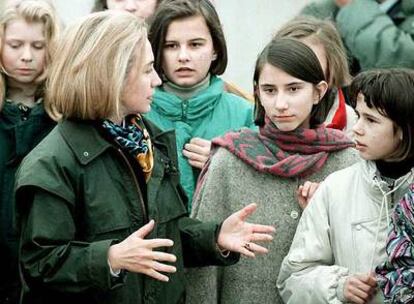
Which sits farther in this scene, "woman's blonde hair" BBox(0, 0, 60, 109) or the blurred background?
the blurred background

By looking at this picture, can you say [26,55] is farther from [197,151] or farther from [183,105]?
[197,151]

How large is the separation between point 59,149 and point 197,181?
994mm

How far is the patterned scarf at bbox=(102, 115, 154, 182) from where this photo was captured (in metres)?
3.41

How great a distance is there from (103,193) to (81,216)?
0.34 ft

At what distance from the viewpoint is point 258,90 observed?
157 inches

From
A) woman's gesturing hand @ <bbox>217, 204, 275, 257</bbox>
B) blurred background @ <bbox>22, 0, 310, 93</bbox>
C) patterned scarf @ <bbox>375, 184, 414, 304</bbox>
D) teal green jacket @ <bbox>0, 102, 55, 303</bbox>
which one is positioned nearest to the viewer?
patterned scarf @ <bbox>375, 184, 414, 304</bbox>

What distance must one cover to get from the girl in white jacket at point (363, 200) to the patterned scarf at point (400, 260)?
18 centimetres

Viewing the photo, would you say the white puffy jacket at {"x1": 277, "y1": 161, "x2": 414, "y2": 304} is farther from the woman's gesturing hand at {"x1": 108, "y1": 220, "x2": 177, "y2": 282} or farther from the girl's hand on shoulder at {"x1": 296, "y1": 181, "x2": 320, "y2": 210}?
the woman's gesturing hand at {"x1": 108, "y1": 220, "x2": 177, "y2": 282}

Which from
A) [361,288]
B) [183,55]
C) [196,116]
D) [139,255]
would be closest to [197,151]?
[196,116]

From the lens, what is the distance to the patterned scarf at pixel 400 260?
3.26 metres

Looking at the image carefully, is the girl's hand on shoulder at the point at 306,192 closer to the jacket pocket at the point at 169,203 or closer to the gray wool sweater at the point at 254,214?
the gray wool sweater at the point at 254,214

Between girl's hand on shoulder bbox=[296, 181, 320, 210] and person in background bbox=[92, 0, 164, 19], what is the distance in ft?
4.77

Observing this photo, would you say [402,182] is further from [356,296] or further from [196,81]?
[196,81]

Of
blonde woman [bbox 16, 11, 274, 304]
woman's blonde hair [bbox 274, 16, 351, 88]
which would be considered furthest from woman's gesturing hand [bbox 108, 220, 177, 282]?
woman's blonde hair [bbox 274, 16, 351, 88]
